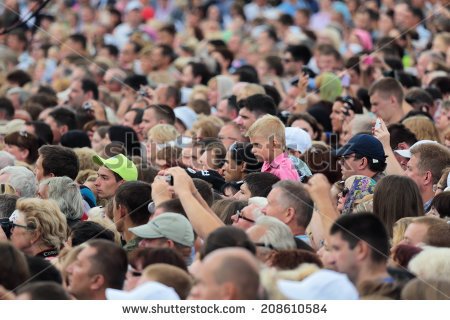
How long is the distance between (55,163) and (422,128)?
333 cm

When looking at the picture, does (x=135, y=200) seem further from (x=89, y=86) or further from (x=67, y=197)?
(x=89, y=86)

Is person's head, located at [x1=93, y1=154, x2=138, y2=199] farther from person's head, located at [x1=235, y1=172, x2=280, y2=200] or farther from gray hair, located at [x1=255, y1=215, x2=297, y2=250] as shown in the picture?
gray hair, located at [x1=255, y1=215, x2=297, y2=250]

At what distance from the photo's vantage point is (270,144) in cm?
964

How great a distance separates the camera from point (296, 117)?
11.9m

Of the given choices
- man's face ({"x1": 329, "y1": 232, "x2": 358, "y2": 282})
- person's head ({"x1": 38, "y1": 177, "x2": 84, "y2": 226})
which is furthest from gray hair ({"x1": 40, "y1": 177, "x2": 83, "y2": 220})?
man's face ({"x1": 329, "y1": 232, "x2": 358, "y2": 282})

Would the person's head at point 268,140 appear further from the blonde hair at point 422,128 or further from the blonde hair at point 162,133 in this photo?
the blonde hair at point 162,133

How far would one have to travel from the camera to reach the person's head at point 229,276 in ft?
18.8

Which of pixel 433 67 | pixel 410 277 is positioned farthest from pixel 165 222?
pixel 433 67

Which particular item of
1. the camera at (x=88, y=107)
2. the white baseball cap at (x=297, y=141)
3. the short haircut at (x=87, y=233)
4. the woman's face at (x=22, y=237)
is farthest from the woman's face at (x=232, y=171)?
the camera at (x=88, y=107)

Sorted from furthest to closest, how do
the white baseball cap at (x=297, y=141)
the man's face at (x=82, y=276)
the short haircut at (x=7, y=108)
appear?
the short haircut at (x=7, y=108)
the white baseball cap at (x=297, y=141)
the man's face at (x=82, y=276)

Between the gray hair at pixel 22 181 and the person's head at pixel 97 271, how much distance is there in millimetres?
2721

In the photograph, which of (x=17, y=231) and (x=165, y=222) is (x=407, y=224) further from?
(x=17, y=231)

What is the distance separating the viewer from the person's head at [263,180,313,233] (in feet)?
25.6

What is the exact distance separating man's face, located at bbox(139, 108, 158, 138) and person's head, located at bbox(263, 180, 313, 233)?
4.82m
